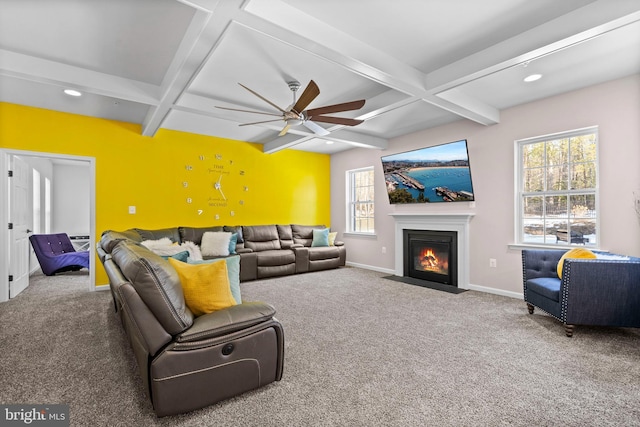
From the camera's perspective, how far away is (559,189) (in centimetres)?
391

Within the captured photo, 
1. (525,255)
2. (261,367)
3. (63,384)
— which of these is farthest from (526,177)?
(63,384)

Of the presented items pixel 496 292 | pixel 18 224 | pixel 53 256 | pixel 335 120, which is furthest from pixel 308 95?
pixel 53 256

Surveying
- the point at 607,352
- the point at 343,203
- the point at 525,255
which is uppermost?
the point at 343,203

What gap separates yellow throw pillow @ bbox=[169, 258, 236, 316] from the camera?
1.90 meters

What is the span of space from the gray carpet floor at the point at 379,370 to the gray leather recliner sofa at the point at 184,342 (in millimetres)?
145

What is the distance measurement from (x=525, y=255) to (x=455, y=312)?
1088mm

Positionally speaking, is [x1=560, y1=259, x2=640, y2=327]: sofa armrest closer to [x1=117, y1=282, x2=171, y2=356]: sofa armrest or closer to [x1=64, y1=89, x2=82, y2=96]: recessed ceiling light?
[x1=117, y1=282, x2=171, y2=356]: sofa armrest

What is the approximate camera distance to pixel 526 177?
4223 mm

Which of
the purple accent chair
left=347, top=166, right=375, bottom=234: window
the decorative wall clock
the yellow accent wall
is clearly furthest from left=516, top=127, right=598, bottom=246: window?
the purple accent chair

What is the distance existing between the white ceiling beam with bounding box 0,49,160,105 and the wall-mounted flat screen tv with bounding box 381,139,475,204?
3.99 meters

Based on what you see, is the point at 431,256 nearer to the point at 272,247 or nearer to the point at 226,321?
the point at 272,247

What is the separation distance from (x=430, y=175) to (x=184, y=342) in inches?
179

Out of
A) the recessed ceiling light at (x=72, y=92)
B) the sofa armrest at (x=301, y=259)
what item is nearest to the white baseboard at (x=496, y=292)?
the sofa armrest at (x=301, y=259)

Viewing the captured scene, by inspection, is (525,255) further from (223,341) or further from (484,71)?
(223,341)
